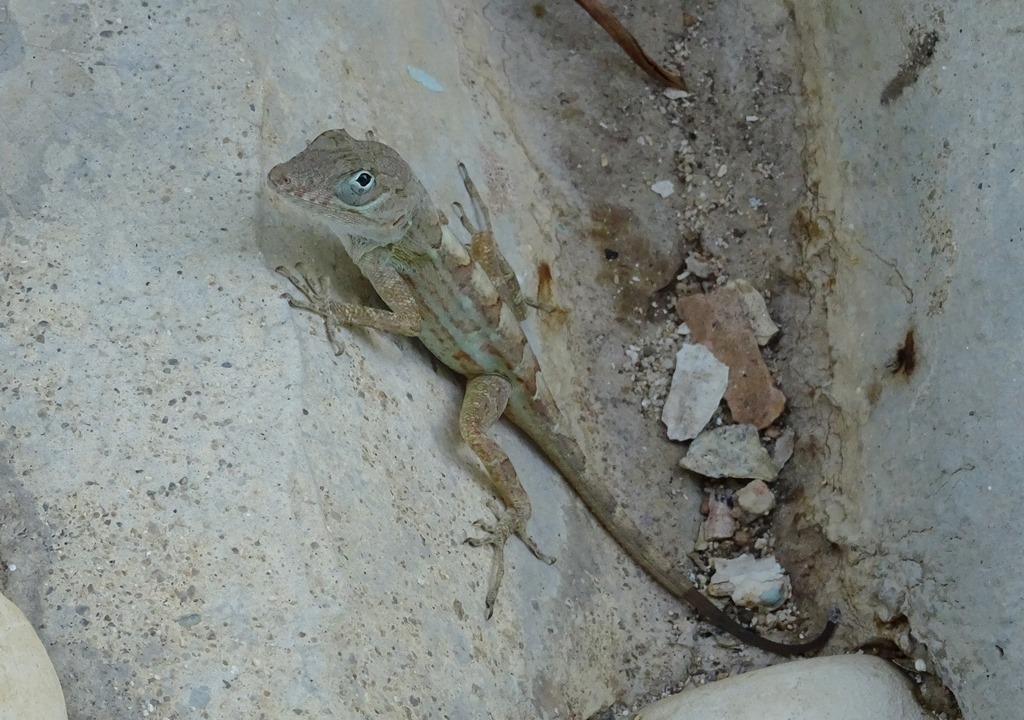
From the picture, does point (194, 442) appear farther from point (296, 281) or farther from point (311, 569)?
point (296, 281)

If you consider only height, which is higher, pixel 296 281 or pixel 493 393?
pixel 296 281

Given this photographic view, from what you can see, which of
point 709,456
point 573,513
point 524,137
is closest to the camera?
point 573,513

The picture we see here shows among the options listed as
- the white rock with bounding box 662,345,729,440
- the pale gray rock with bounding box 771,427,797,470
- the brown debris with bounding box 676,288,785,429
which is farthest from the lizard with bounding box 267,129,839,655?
the brown debris with bounding box 676,288,785,429

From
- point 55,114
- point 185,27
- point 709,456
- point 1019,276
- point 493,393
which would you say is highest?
point 1019,276

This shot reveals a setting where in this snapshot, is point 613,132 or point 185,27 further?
point 613,132

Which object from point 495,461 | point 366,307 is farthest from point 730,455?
point 366,307

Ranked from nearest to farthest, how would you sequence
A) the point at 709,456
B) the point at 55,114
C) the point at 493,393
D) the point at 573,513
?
1. the point at 55,114
2. the point at 493,393
3. the point at 573,513
4. the point at 709,456

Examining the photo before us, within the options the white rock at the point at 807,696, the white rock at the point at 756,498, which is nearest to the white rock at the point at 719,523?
the white rock at the point at 756,498

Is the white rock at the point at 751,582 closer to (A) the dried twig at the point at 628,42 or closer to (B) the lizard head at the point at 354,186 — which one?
(B) the lizard head at the point at 354,186

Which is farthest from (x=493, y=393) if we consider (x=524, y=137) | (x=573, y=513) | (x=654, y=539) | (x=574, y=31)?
(x=574, y=31)
